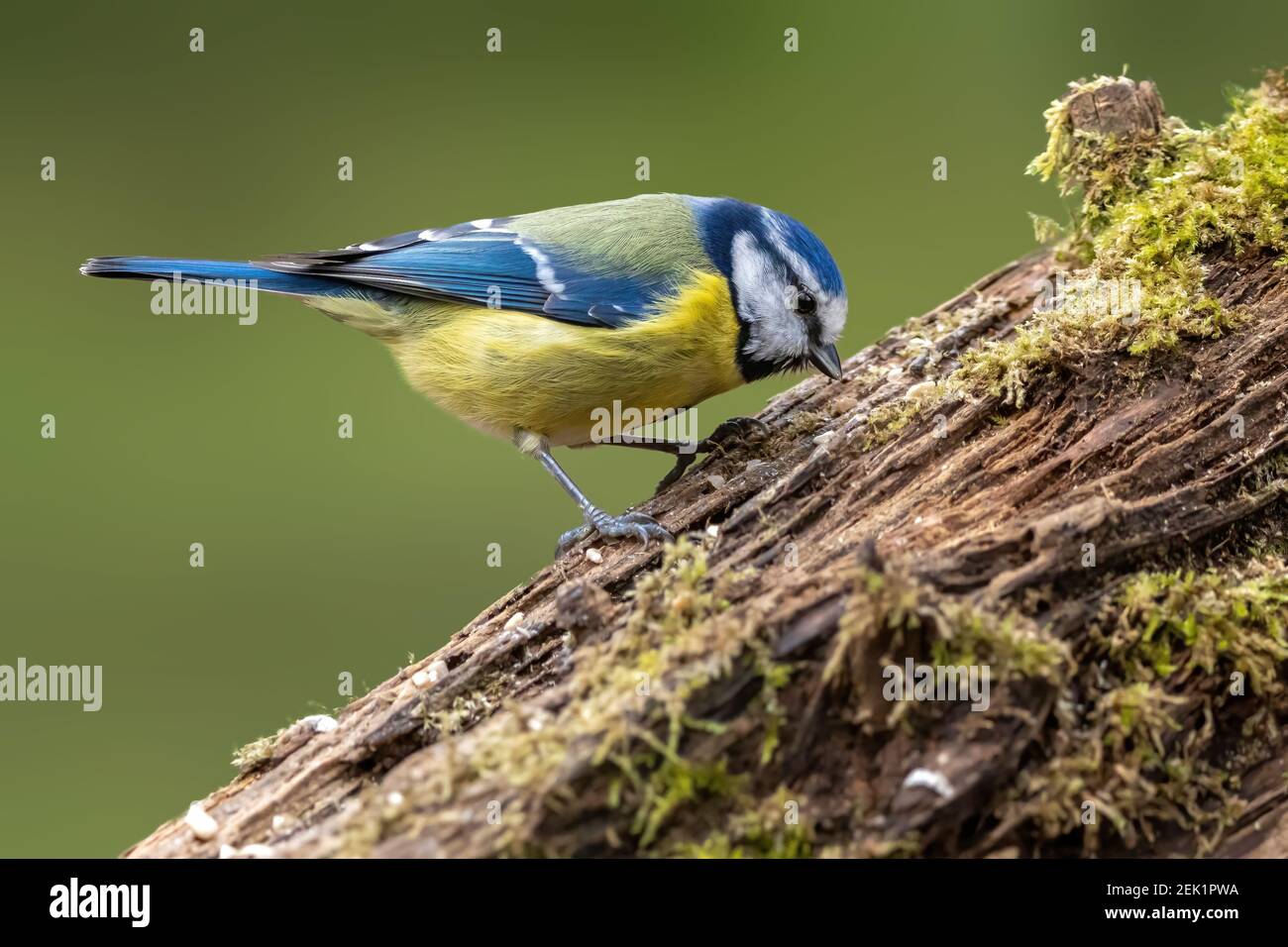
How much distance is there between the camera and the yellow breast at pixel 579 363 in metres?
2.78

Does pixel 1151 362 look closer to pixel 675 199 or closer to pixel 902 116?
pixel 675 199

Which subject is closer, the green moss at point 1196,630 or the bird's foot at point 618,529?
the green moss at point 1196,630

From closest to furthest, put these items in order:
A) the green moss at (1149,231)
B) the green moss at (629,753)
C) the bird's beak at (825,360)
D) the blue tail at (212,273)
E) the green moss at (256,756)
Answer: the green moss at (629,753)
the green moss at (256,756)
the green moss at (1149,231)
the bird's beak at (825,360)
the blue tail at (212,273)

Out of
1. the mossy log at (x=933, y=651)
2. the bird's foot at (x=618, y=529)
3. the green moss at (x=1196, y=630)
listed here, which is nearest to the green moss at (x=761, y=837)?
the mossy log at (x=933, y=651)

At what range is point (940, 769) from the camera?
5.11ft

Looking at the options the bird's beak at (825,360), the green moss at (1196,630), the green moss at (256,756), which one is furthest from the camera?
the bird's beak at (825,360)

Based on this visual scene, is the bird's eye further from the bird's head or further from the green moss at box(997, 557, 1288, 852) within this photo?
the green moss at box(997, 557, 1288, 852)

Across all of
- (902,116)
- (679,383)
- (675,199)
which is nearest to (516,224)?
(675,199)

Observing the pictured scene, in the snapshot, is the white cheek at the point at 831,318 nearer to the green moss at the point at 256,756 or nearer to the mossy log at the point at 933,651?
the mossy log at the point at 933,651

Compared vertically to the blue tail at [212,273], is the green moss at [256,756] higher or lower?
lower

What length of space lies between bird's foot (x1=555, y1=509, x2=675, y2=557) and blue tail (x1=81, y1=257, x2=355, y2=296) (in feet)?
3.29

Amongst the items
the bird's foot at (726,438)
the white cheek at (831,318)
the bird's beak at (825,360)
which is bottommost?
the bird's foot at (726,438)

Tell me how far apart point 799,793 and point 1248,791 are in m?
0.68

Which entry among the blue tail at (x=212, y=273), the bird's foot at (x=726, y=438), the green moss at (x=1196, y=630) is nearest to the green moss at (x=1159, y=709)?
the green moss at (x=1196, y=630)
